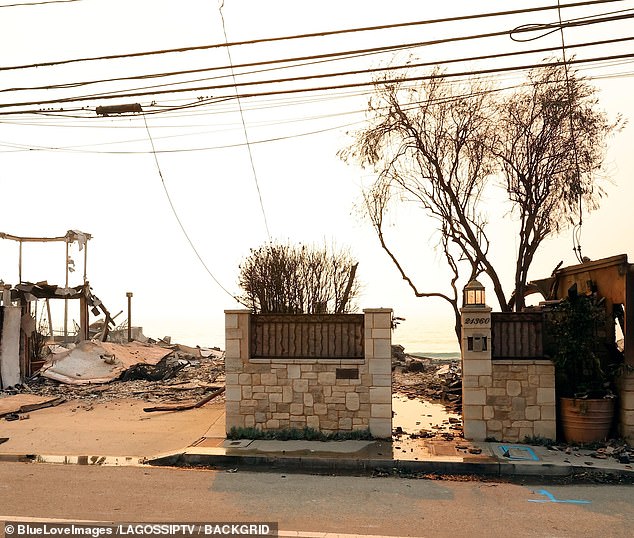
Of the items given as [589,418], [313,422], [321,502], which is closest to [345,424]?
[313,422]

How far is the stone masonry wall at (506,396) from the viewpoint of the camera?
10016 mm

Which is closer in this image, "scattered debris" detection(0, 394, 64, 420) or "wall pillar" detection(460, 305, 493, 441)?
"wall pillar" detection(460, 305, 493, 441)

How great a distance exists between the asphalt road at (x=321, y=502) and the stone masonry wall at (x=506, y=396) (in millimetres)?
2041

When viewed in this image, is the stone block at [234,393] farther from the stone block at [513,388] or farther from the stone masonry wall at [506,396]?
the stone block at [513,388]

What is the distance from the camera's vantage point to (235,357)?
1073 cm

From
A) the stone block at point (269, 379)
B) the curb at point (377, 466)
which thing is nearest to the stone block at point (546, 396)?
the curb at point (377, 466)

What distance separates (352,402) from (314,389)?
71cm

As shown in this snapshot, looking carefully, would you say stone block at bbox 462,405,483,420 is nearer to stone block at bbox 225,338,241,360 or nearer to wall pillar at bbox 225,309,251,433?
wall pillar at bbox 225,309,251,433

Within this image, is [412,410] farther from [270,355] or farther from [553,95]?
[553,95]

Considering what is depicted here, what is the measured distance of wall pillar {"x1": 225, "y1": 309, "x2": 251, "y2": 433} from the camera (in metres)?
10.6

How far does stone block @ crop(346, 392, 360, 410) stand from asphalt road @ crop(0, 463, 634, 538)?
206 cm

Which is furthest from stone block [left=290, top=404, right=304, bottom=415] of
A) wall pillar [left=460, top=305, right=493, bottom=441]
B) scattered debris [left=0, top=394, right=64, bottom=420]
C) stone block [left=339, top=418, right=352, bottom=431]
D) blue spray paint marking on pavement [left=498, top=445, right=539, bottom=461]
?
scattered debris [left=0, top=394, right=64, bottom=420]

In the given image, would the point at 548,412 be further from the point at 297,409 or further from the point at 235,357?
the point at 235,357

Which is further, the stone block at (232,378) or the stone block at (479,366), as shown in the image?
the stone block at (232,378)
